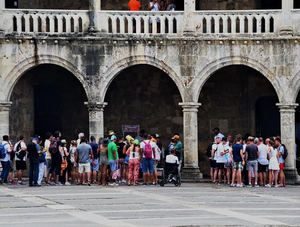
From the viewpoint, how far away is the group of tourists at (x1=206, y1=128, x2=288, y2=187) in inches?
1073

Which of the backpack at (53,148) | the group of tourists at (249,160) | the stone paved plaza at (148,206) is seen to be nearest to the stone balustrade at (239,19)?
the group of tourists at (249,160)

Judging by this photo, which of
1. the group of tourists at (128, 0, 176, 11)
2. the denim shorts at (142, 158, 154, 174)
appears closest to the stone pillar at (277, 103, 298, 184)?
the denim shorts at (142, 158, 154, 174)

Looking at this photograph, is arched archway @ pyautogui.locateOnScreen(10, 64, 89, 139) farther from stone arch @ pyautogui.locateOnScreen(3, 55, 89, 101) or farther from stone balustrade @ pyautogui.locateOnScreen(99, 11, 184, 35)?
stone balustrade @ pyautogui.locateOnScreen(99, 11, 184, 35)

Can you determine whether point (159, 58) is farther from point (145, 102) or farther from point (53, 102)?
point (53, 102)

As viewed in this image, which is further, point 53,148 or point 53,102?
point 53,102

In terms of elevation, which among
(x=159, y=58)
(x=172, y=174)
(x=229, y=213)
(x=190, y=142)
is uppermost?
(x=159, y=58)

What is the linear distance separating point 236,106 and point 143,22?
5046 millimetres

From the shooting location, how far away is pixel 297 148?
3169 centimetres

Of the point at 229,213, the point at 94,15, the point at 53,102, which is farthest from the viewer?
the point at 53,102

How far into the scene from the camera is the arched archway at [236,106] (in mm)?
32250

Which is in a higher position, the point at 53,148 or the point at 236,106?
the point at 236,106

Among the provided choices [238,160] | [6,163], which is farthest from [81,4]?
[238,160]

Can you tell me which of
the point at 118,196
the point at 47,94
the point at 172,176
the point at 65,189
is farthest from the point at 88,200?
the point at 47,94

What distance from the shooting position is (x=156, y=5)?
30359 mm
